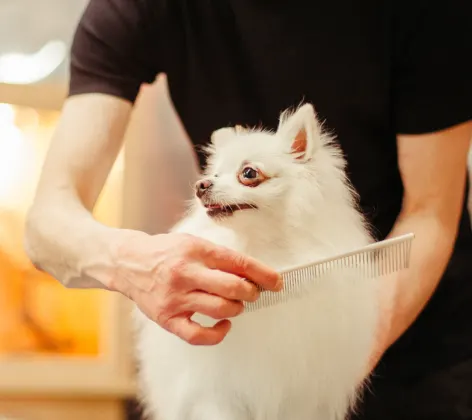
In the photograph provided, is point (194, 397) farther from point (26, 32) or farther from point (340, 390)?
point (26, 32)

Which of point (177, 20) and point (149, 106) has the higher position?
point (177, 20)

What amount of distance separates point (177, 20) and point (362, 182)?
30 centimetres

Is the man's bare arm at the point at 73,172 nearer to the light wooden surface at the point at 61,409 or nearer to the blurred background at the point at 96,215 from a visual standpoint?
the blurred background at the point at 96,215

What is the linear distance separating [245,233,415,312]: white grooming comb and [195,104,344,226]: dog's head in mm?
67

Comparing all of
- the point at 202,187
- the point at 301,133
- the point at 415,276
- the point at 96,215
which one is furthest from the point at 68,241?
the point at 415,276

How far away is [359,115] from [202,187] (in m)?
0.20

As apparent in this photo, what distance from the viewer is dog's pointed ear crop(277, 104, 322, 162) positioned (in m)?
0.71

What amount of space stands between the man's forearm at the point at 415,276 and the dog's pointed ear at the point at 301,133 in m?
0.14

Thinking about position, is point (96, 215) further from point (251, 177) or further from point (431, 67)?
point (431, 67)

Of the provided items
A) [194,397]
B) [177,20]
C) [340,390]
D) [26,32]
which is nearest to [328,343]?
[340,390]

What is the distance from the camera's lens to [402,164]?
0.75 meters

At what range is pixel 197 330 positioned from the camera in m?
0.64

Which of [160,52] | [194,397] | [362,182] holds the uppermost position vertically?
[160,52]

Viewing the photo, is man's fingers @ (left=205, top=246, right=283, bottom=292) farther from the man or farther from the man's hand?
the man
